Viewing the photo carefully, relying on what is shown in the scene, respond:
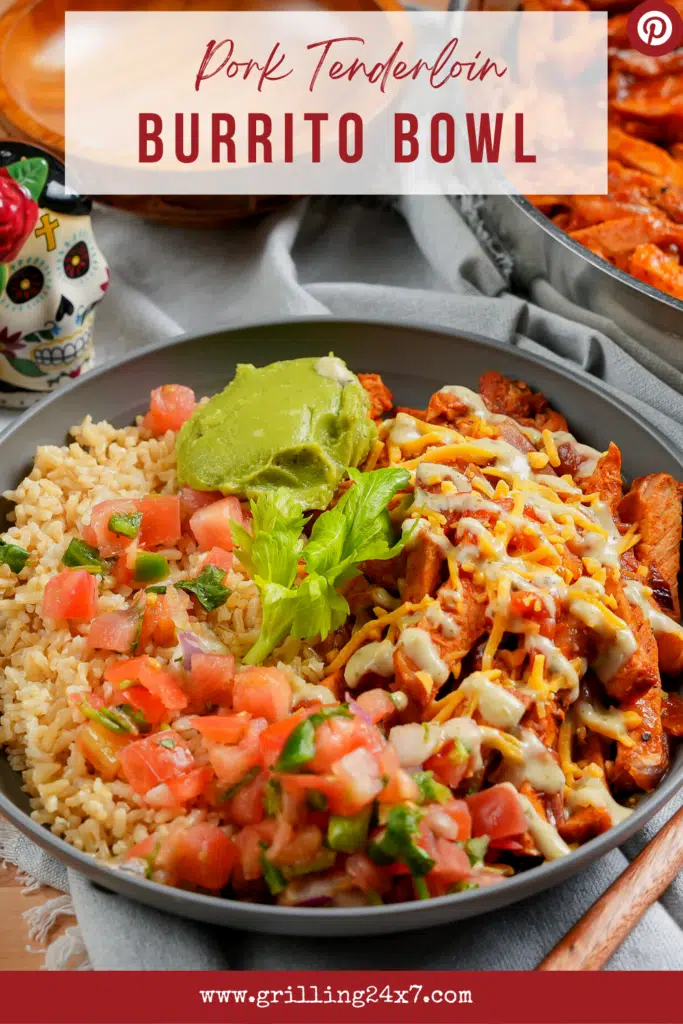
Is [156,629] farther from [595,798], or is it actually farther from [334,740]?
[595,798]

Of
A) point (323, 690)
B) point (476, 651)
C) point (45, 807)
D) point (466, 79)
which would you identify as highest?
point (466, 79)

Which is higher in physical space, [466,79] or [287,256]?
[466,79]

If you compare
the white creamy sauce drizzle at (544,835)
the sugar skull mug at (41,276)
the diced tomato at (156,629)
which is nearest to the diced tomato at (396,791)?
the white creamy sauce drizzle at (544,835)

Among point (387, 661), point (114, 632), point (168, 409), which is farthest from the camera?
point (168, 409)

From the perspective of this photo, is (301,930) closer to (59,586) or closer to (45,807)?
(45,807)

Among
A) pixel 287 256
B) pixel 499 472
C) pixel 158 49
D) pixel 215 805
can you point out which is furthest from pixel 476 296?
pixel 215 805

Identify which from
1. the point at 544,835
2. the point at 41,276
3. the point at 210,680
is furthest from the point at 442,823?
the point at 41,276

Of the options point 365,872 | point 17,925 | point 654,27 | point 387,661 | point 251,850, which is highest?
point 654,27
